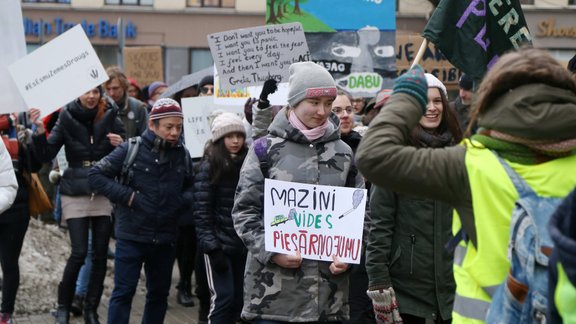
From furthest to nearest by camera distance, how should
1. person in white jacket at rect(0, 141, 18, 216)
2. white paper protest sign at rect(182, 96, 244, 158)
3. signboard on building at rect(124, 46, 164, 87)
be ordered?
signboard on building at rect(124, 46, 164, 87) < white paper protest sign at rect(182, 96, 244, 158) < person in white jacket at rect(0, 141, 18, 216)

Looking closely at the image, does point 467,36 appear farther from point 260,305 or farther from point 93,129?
point 93,129

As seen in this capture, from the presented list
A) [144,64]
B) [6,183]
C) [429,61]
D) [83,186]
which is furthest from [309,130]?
[144,64]

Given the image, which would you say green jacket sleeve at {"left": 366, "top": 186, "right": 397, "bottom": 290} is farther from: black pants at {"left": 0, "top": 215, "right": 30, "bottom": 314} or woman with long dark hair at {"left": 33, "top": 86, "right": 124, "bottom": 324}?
black pants at {"left": 0, "top": 215, "right": 30, "bottom": 314}

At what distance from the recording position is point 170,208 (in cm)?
746

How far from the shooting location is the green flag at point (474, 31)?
546cm

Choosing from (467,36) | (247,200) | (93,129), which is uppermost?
(467,36)

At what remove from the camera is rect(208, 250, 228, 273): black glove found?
278 inches

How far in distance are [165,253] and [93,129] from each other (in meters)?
1.53

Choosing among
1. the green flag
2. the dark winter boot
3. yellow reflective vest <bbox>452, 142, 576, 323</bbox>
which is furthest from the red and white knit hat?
yellow reflective vest <bbox>452, 142, 576, 323</bbox>

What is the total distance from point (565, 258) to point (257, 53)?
599cm

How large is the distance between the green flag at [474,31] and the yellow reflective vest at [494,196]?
2.50m

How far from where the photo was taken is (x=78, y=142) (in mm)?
8391

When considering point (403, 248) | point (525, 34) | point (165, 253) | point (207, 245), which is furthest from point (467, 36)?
point (165, 253)

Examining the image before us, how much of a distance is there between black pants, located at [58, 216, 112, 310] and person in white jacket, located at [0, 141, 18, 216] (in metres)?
1.82
